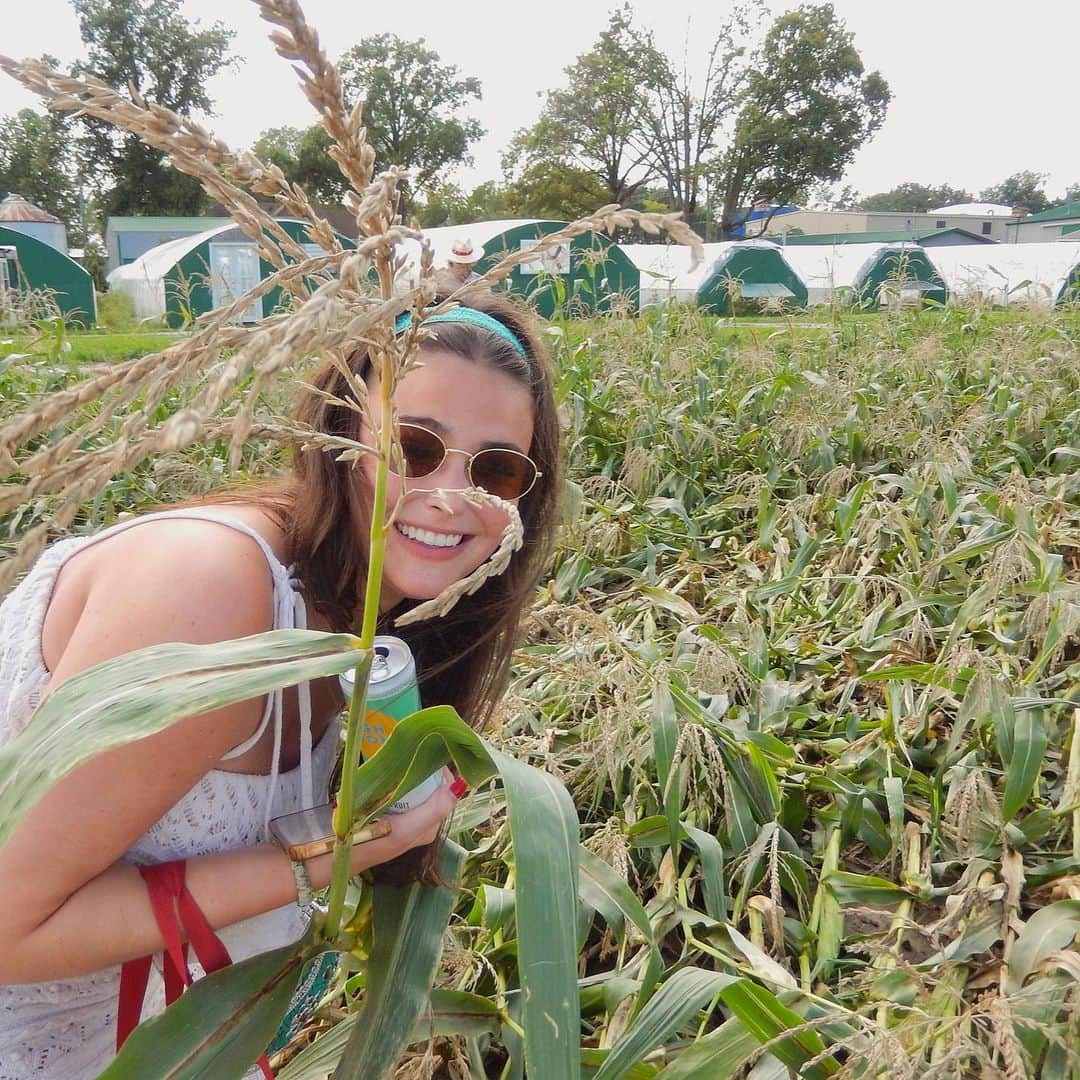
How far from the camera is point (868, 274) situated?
8188 mm

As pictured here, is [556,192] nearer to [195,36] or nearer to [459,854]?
[195,36]

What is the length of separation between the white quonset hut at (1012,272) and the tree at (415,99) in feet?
97.2

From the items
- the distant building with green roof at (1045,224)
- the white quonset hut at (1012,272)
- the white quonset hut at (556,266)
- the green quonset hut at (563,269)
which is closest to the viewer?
the white quonset hut at (556,266)

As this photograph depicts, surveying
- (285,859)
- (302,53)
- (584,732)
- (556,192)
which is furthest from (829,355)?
(556,192)

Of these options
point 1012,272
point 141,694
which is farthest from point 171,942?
point 1012,272

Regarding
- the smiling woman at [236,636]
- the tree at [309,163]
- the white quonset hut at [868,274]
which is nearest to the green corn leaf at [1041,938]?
the smiling woman at [236,636]

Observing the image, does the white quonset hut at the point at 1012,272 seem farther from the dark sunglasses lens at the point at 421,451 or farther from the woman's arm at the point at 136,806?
the woman's arm at the point at 136,806

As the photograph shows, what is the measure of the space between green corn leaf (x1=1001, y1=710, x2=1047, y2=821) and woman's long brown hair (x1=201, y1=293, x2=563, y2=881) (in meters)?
0.89

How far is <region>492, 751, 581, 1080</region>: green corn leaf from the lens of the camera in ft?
2.05

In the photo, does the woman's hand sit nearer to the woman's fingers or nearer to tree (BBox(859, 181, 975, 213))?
the woman's fingers

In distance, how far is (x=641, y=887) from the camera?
1638 mm

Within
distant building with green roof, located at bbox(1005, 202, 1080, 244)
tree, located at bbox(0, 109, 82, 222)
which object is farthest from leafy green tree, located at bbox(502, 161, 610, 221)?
distant building with green roof, located at bbox(1005, 202, 1080, 244)

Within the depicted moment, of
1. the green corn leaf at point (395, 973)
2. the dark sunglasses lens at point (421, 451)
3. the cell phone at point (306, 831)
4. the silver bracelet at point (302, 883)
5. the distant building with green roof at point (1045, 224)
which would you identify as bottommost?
the green corn leaf at point (395, 973)

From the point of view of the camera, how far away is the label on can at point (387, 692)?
892 millimetres
